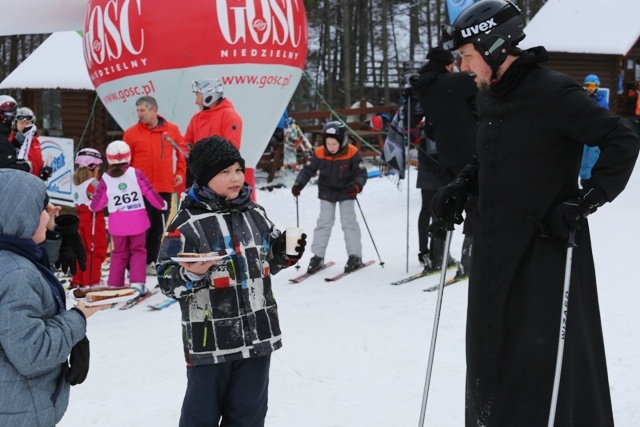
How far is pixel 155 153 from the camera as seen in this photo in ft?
28.2

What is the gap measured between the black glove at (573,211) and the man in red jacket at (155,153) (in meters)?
5.70

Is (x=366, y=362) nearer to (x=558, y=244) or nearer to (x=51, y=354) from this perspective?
(x=558, y=244)

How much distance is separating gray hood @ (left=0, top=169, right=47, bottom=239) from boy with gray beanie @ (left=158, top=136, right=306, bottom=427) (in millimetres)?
758

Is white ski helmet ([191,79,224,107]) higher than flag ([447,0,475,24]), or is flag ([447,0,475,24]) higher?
flag ([447,0,475,24])

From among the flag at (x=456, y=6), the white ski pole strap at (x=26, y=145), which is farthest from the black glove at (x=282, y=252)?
the white ski pole strap at (x=26, y=145)

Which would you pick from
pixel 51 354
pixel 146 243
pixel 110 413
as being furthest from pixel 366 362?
pixel 146 243

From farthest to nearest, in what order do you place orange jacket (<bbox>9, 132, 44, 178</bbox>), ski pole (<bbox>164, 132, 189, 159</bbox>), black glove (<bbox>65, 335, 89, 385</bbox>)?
1. orange jacket (<bbox>9, 132, 44, 178</bbox>)
2. ski pole (<bbox>164, 132, 189, 159</bbox>)
3. black glove (<bbox>65, 335, 89, 385</bbox>)

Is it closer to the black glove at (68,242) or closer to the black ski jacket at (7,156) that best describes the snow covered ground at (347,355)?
the black glove at (68,242)

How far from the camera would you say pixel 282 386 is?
5.13 m

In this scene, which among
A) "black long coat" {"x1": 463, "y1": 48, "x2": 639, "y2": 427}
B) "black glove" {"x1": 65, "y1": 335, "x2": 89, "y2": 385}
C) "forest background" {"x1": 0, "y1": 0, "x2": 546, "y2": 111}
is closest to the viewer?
"black glove" {"x1": 65, "y1": 335, "x2": 89, "y2": 385}

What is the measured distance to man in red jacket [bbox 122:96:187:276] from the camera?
8445 mm

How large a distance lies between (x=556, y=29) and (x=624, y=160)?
21223mm

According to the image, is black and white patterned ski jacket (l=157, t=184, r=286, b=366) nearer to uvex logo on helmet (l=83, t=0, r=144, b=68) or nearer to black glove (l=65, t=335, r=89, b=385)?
black glove (l=65, t=335, r=89, b=385)

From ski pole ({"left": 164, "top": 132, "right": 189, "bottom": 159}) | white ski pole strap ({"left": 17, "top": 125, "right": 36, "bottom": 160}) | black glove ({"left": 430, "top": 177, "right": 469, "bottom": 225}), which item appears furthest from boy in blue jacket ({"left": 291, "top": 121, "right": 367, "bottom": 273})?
black glove ({"left": 430, "top": 177, "right": 469, "bottom": 225})
